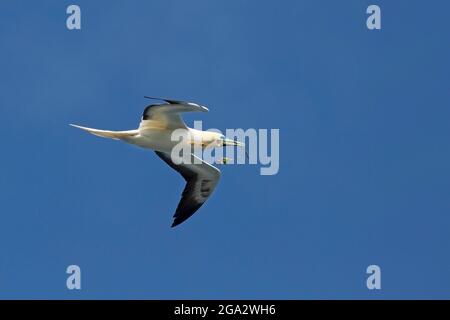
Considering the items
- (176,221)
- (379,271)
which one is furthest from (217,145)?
(379,271)

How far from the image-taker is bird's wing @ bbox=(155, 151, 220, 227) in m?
26.3

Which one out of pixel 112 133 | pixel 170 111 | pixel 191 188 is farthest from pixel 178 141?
pixel 191 188

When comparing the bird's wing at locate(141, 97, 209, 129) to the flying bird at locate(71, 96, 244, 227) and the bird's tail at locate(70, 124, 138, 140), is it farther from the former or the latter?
the bird's tail at locate(70, 124, 138, 140)

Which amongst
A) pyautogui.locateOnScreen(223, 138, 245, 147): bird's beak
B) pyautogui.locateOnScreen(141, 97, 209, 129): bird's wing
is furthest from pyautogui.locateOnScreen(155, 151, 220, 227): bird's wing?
pyautogui.locateOnScreen(141, 97, 209, 129): bird's wing

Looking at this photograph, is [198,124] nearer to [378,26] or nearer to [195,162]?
[195,162]

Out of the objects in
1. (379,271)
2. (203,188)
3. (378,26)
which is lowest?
(379,271)

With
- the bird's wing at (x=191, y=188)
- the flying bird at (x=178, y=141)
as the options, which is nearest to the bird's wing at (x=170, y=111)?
the flying bird at (x=178, y=141)

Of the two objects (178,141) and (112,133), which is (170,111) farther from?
(112,133)

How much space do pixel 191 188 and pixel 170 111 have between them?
3.22 metres

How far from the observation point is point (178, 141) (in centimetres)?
2477

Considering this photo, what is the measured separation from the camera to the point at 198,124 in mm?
25422

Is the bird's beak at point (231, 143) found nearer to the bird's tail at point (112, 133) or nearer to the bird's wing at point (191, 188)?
the bird's wing at point (191, 188)

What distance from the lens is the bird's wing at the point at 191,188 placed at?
86.4 ft

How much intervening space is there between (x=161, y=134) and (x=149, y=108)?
85 centimetres
